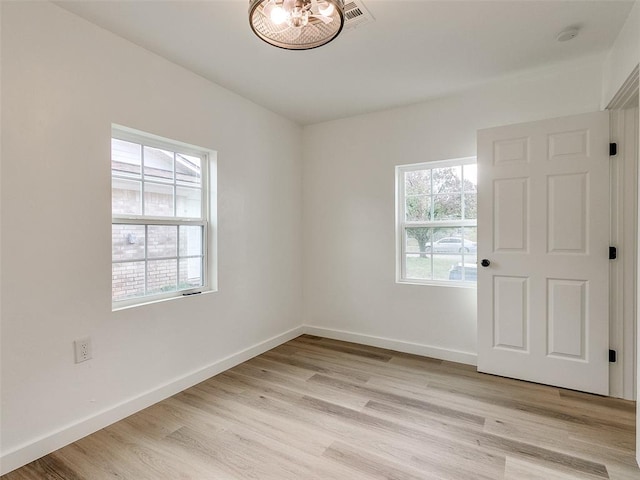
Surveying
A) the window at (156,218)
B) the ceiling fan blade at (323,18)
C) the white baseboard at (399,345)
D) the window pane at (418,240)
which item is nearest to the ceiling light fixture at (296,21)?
the ceiling fan blade at (323,18)

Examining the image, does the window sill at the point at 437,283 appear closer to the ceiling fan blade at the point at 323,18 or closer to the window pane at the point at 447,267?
the window pane at the point at 447,267

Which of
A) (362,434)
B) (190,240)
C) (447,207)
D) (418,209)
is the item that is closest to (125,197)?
(190,240)

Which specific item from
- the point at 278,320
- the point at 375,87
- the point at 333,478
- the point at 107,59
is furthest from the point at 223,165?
the point at 333,478

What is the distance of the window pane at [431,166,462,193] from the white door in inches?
14.0

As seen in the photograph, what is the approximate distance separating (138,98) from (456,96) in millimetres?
2618

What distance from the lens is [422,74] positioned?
2.60 metres

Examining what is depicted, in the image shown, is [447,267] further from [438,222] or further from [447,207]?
[447,207]

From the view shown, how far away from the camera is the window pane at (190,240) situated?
8.67 feet

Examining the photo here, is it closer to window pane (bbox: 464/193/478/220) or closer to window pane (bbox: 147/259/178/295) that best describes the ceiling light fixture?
window pane (bbox: 147/259/178/295)

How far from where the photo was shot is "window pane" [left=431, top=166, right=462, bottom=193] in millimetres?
3092

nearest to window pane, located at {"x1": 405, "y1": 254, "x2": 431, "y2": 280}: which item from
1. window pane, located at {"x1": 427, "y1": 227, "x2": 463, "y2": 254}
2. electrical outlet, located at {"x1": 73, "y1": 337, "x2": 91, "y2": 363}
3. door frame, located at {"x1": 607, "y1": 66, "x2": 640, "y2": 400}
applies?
window pane, located at {"x1": 427, "y1": 227, "x2": 463, "y2": 254}

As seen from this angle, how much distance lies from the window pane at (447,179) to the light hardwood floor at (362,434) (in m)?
1.67

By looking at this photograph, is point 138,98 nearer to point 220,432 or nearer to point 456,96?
point 220,432

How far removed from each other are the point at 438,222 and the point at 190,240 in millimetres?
2265
